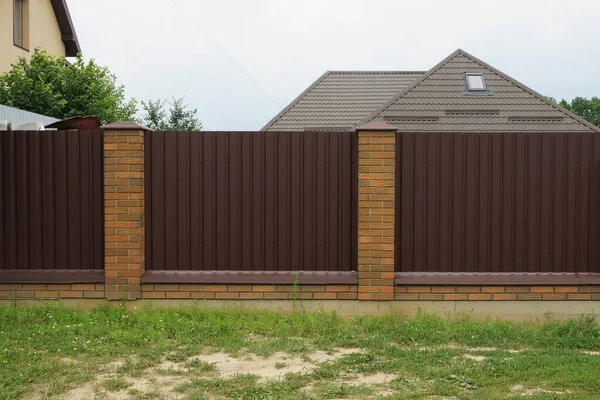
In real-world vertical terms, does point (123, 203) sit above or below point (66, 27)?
below

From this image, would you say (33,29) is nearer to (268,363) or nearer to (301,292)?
(301,292)

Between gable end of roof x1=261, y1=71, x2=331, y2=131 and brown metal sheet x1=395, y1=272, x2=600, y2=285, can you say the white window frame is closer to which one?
gable end of roof x1=261, y1=71, x2=331, y2=131

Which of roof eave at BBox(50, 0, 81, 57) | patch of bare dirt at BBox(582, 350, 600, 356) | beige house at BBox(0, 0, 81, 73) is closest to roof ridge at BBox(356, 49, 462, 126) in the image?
patch of bare dirt at BBox(582, 350, 600, 356)

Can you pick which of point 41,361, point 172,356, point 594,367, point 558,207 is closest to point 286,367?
point 172,356

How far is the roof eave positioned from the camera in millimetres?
23031

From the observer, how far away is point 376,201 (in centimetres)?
645

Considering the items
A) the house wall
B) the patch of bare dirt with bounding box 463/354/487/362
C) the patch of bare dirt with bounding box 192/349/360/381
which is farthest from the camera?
the house wall

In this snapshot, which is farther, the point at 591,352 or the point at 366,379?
the point at 591,352

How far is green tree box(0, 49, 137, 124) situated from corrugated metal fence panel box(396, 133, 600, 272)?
13.1 m

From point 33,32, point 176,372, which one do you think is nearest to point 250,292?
point 176,372

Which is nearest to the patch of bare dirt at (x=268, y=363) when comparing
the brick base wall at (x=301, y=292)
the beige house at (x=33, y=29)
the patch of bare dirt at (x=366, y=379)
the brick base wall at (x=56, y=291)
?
the patch of bare dirt at (x=366, y=379)

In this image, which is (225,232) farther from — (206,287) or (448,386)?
(448,386)

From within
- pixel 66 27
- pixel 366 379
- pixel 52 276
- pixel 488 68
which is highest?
pixel 66 27

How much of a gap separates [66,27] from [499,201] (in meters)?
21.2
